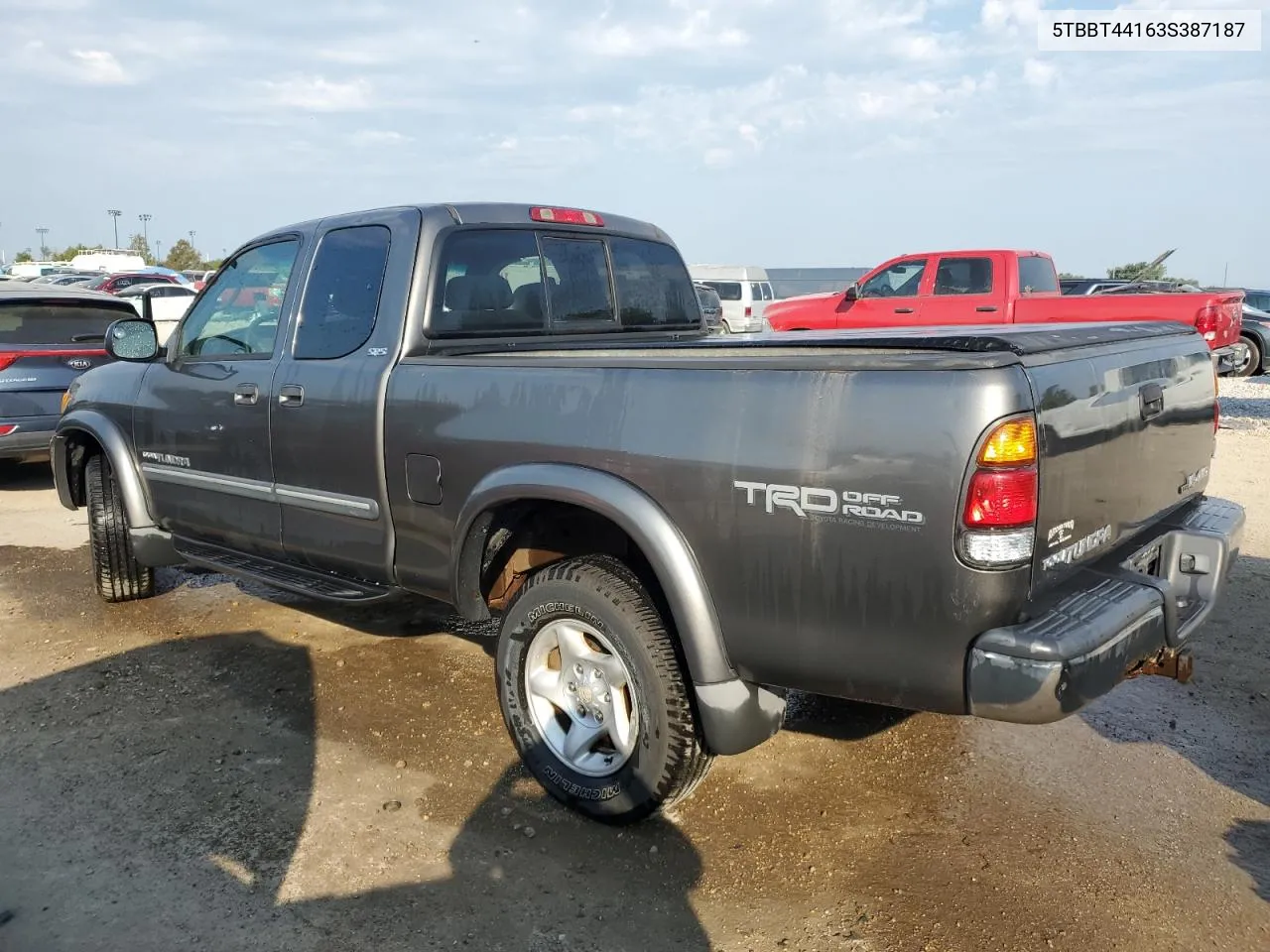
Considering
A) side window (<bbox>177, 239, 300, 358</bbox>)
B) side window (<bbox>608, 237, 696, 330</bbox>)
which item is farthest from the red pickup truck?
side window (<bbox>177, 239, 300, 358</bbox>)

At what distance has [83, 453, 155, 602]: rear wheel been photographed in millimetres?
5379

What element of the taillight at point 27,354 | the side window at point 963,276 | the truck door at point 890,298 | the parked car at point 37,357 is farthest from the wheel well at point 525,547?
the side window at point 963,276

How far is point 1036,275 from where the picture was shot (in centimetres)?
1257

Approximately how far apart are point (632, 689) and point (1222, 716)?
101 inches

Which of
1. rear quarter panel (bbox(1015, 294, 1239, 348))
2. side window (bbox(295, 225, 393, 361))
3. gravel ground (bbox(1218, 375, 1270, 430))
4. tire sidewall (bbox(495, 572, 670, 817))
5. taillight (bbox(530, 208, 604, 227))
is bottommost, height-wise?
gravel ground (bbox(1218, 375, 1270, 430))

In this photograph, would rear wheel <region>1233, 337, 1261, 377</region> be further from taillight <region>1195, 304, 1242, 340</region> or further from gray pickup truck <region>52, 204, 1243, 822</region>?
gray pickup truck <region>52, 204, 1243, 822</region>

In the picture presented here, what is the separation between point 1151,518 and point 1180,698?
1492mm

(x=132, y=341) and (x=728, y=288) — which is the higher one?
(x=728, y=288)

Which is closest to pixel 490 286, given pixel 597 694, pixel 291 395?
pixel 291 395

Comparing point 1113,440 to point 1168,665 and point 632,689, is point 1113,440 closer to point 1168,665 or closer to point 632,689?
point 1168,665

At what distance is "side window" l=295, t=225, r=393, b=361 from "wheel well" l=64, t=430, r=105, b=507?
6.92 feet

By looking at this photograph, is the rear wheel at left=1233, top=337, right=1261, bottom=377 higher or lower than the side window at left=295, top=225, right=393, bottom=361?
lower

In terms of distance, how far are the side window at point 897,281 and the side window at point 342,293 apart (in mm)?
10168

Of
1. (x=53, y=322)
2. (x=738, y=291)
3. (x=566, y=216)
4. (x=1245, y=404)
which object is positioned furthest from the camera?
(x=738, y=291)
